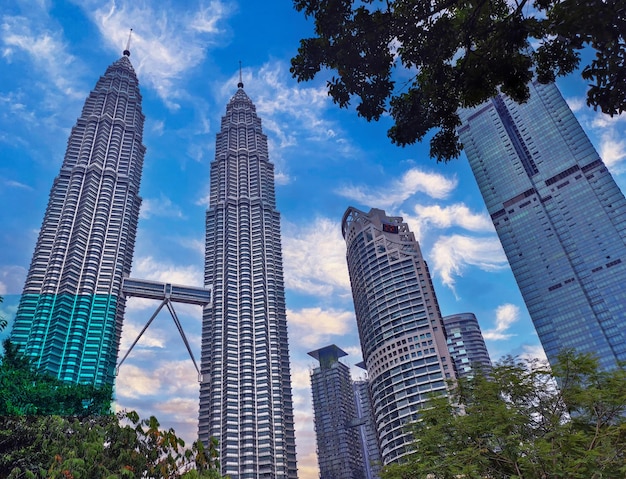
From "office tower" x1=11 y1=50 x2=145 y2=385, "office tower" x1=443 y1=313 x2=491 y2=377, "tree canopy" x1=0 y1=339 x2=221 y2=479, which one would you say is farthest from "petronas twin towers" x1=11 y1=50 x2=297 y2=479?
"tree canopy" x1=0 y1=339 x2=221 y2=479

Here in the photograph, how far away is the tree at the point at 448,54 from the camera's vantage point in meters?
9.56

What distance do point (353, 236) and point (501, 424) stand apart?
107 meters

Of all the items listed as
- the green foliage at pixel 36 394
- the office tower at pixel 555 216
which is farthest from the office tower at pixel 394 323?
the green foliage at pixel 36 394

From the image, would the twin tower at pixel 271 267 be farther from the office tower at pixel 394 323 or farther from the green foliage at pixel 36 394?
the green foliage at pixel 36 394

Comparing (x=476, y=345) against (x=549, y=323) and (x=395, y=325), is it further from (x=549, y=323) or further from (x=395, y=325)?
(x=395, y=325)

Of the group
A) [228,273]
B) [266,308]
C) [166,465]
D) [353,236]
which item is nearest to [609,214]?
[353,236]

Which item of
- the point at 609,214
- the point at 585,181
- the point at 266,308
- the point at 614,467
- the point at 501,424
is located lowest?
the point at 614,467

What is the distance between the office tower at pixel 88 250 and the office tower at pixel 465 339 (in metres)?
130

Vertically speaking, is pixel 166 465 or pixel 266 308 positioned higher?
pixel 266 308

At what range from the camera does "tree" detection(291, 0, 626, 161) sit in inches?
376

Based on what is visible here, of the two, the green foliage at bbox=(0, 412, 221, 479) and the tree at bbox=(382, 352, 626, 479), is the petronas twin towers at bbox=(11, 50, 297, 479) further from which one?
the tree at bbox=(382, 352, 626, 479)

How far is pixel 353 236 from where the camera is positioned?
4897 inches

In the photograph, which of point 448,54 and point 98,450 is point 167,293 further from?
point 448,54

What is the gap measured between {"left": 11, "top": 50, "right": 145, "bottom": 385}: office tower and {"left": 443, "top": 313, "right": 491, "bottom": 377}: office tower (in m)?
130
